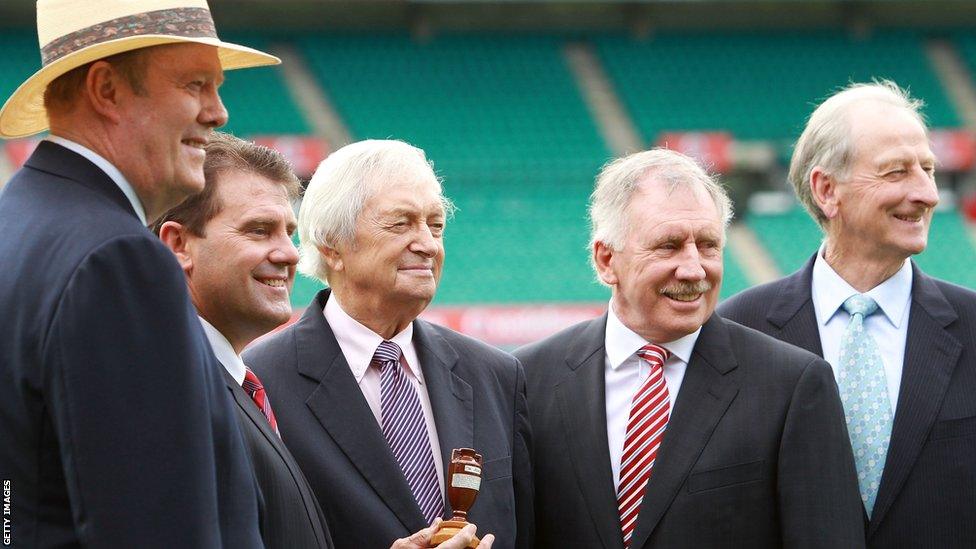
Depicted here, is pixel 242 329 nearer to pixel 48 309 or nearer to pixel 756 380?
pixel 48 309

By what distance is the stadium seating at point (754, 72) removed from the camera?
1884cm

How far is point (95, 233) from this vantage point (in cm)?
197

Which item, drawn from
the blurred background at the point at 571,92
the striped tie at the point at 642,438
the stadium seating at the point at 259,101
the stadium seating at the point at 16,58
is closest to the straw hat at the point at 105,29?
the striped tie at the point at 642,438

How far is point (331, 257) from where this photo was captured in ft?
11.6

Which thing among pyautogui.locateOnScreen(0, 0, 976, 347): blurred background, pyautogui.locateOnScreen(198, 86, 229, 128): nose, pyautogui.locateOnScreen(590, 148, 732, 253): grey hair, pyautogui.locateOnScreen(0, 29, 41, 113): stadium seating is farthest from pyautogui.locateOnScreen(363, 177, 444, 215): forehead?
pyautogui.locateOnScreen(0, 29, 41, 113): stadium seating

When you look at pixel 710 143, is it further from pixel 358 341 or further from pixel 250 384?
pixel 250 384

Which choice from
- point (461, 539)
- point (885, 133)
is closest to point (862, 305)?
point (885, 133)

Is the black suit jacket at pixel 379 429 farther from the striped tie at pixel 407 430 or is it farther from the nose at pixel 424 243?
the nose at pixel 424 243

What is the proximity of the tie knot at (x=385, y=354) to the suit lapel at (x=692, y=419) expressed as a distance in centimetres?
75

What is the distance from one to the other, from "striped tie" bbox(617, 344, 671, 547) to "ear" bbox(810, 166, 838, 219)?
3.00 ft

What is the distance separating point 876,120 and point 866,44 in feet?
53.4

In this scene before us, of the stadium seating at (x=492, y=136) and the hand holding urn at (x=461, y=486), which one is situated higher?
the stadium seating at (x=492, y=136)

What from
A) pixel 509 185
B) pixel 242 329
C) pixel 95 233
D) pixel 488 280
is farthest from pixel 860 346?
pixel 509 185

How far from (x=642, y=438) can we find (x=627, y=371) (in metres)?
0.23
